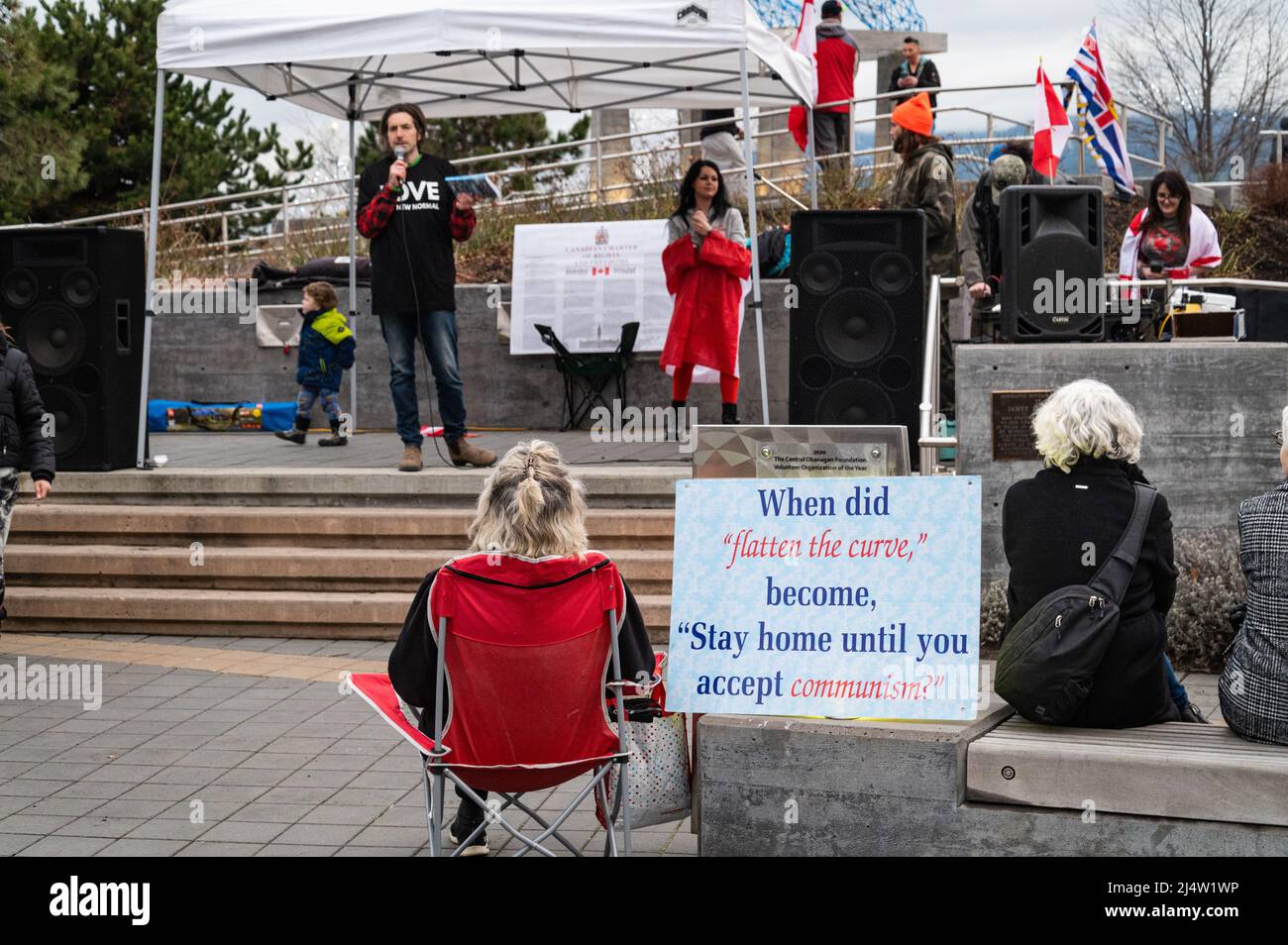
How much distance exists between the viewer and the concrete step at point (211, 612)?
352 inches

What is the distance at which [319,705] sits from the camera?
7.42 meters

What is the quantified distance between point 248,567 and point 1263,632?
20.9 feet

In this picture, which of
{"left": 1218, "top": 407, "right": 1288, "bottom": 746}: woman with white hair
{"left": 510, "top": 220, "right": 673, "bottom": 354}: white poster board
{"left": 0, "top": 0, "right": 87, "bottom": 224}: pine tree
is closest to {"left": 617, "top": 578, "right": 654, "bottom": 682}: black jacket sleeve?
{"left": 1218, "top": 407, "right": 1288, "bottom": 746}: woman with white hair

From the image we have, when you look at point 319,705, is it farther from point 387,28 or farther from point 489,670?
point 387,28

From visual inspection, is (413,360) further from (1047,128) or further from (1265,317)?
(1265,317)

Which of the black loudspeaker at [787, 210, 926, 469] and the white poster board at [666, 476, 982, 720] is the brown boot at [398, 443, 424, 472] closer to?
the black loudspeaker at [787, 210, 926, 469]

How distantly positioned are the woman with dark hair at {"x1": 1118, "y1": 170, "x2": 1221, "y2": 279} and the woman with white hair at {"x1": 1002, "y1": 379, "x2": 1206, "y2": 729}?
6.33m

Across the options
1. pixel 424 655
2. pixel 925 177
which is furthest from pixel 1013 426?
pixel 424 655

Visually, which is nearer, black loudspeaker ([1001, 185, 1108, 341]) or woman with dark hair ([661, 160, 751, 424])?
black loudspeaker ([1001, 185, 1108, 341])

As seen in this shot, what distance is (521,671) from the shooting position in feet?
15.1

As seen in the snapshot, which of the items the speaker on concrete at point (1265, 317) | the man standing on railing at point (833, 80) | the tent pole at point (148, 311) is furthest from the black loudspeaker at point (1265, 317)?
the tent pole at point (148, 311)

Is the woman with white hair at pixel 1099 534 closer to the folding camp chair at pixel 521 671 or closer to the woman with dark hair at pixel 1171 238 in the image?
the folding camp chair at pixel 521 671

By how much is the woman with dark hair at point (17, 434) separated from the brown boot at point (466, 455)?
101 inches

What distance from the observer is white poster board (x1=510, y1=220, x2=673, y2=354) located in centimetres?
1398
